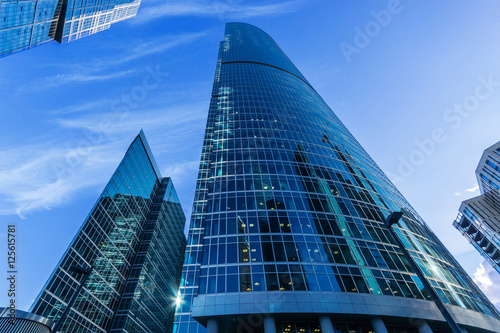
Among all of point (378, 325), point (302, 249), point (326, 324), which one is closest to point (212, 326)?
point (326, 324)

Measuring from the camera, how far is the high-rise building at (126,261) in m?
51.7

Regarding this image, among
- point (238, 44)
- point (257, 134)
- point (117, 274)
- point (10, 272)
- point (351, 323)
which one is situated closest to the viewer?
point (10, 272)

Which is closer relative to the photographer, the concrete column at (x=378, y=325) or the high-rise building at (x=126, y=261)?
the concrete column at (x=378, y=325)

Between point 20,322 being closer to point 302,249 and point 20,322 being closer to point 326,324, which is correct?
point 326,324

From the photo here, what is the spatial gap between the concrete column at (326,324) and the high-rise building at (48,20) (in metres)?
81.8

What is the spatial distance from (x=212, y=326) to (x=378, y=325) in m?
16.9

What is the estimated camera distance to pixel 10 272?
18281mm

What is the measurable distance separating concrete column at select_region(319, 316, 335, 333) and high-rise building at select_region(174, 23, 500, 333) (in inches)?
3.6

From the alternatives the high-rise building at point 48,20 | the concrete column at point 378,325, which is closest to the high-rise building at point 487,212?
the concrete column at point 378,325

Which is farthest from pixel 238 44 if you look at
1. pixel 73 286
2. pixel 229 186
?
pixel 73 286

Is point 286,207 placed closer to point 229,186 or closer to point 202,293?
point 229,186

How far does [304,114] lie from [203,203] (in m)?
33.2

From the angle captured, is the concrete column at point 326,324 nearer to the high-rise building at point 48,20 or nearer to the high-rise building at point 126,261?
the high-rise building at point 126,261

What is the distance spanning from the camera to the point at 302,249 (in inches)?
1259
